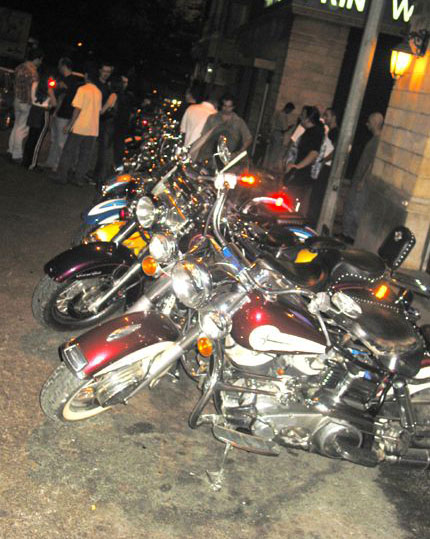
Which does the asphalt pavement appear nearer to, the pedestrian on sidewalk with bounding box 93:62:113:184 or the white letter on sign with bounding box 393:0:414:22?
the pedestrian on sidewalk with bounding box 93:62:113:184

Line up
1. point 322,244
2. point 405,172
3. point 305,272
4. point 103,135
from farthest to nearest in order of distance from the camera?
point 103,135 → point 405,172 → point 322,244 → point 305,272

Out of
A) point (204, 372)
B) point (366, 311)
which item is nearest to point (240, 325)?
point (204, 372)

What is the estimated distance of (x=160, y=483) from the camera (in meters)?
3.57

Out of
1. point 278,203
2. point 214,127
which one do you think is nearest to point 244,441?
point 278,203

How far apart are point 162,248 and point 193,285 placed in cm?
51

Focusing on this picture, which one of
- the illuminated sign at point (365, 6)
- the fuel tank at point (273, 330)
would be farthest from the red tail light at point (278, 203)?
the illuminated sign at point (365, 6)

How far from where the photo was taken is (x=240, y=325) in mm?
3473

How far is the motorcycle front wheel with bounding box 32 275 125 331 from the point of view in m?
4.84

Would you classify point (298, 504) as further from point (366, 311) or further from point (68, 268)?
point (68, 268)

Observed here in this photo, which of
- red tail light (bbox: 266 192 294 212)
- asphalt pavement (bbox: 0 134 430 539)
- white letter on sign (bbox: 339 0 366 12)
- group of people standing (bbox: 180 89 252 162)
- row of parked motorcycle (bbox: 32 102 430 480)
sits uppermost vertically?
white letter on sign (bbox: 339 0 366 12)

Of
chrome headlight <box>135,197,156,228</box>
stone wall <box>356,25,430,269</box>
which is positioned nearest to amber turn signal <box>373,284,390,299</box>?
chrome headlight <box>135,197,156,228</box>

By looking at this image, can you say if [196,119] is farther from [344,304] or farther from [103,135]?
[344,304]

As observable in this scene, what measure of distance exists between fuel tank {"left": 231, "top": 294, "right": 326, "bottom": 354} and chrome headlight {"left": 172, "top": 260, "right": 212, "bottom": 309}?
0.27m

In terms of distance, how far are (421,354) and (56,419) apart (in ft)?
6.85
